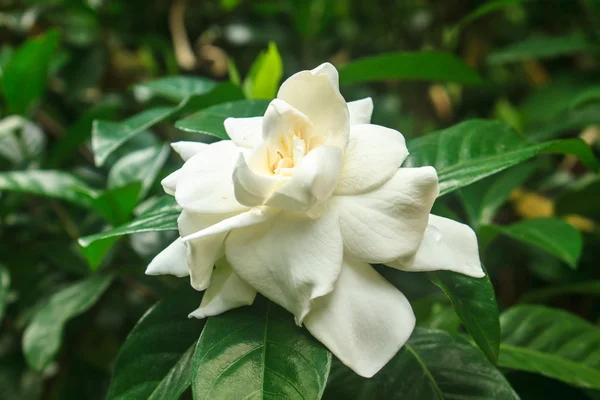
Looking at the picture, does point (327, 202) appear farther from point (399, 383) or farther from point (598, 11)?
point (598, 11)

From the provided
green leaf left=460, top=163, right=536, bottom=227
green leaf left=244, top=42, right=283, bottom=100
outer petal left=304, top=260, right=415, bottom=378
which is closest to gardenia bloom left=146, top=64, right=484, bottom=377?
outer petal left=304, top=260, right=415, bottom=378

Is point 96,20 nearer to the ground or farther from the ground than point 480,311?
nearer to the ground

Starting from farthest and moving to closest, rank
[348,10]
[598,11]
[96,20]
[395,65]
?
1. [348,10]
2. [96,20]
3. [598,11]
4. [395,65]

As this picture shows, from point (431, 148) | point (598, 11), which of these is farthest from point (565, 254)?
point (598, 11)

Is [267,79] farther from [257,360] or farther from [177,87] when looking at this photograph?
[257,360]

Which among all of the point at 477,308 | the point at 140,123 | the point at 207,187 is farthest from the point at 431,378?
the point at 140,123

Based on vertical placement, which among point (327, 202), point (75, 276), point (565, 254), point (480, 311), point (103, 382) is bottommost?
point (103, 382)

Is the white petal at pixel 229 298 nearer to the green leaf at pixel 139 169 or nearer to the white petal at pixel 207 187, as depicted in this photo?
the white petal at pixel 207 187
